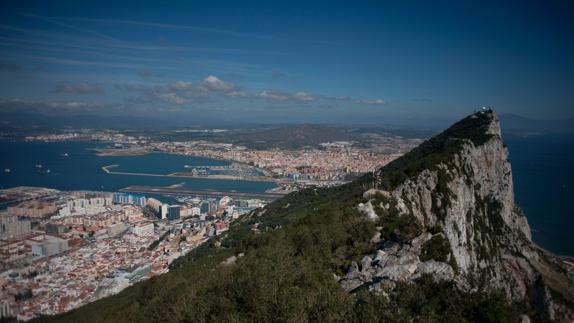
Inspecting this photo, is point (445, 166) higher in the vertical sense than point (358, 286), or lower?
higher

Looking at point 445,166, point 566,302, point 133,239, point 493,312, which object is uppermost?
point 445,166

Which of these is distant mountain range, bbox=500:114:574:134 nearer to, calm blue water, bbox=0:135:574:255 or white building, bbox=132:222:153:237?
calm blue water, bbox=0:135:574:255

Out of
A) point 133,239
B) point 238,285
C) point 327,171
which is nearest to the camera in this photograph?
point 238,285

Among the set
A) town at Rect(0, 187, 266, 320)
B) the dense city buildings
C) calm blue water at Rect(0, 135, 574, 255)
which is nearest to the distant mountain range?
calm blue water at Rect(0, 135, 574, 255)

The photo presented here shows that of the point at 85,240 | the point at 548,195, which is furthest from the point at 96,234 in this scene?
the point at 548,195

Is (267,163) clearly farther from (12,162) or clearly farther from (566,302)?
(566,302)

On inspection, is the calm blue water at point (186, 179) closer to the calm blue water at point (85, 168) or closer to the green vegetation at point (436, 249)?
the calm blue water at point (85, 168)

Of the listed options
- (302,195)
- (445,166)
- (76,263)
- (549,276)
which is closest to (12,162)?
(76,263)
